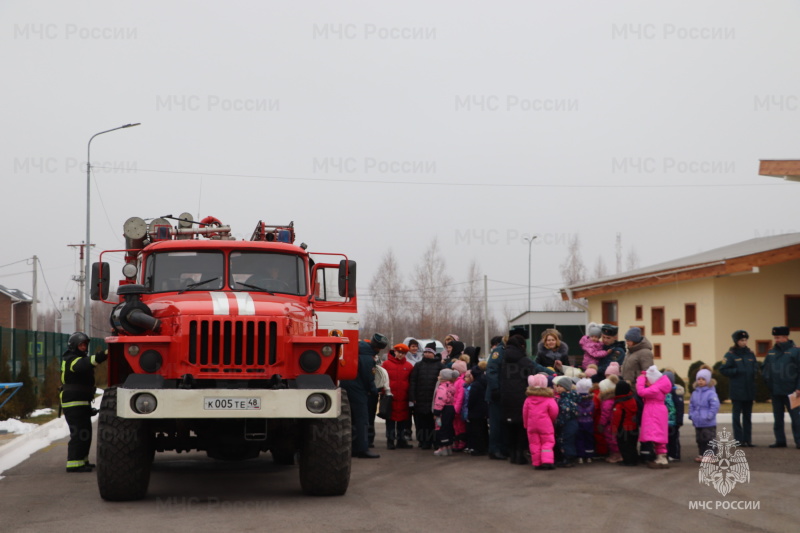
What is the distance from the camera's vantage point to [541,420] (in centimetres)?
1160

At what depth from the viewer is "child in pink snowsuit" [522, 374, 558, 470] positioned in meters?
11.6

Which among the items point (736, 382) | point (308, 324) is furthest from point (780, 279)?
point (308, 324)

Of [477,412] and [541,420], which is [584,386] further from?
[477,412]

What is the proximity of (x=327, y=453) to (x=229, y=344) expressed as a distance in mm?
1505

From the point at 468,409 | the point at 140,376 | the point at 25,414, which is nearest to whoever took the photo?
the point at 140,376

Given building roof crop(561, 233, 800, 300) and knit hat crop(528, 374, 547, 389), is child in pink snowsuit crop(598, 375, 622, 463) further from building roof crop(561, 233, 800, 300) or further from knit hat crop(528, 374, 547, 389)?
building roof crop(561, 233, 800, 300)

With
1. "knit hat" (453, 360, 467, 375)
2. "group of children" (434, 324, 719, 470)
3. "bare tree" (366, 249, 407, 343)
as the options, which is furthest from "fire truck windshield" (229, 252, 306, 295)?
"bare tree" (366, 249, 407, 343)

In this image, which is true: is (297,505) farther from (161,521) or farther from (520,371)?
(520,371)

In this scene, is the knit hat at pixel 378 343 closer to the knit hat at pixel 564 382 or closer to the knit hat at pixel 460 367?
the knit hat at pixel 460 367

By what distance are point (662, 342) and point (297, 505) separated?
22.9 metres

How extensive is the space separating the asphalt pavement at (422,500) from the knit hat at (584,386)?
995 millimetres

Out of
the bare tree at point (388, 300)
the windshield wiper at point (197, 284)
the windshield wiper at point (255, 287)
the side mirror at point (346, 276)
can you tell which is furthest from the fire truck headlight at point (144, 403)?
the bare tree at point (388, 300)

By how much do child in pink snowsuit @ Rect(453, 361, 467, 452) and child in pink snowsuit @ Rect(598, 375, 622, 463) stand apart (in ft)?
7.30

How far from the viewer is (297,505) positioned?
904 cm
